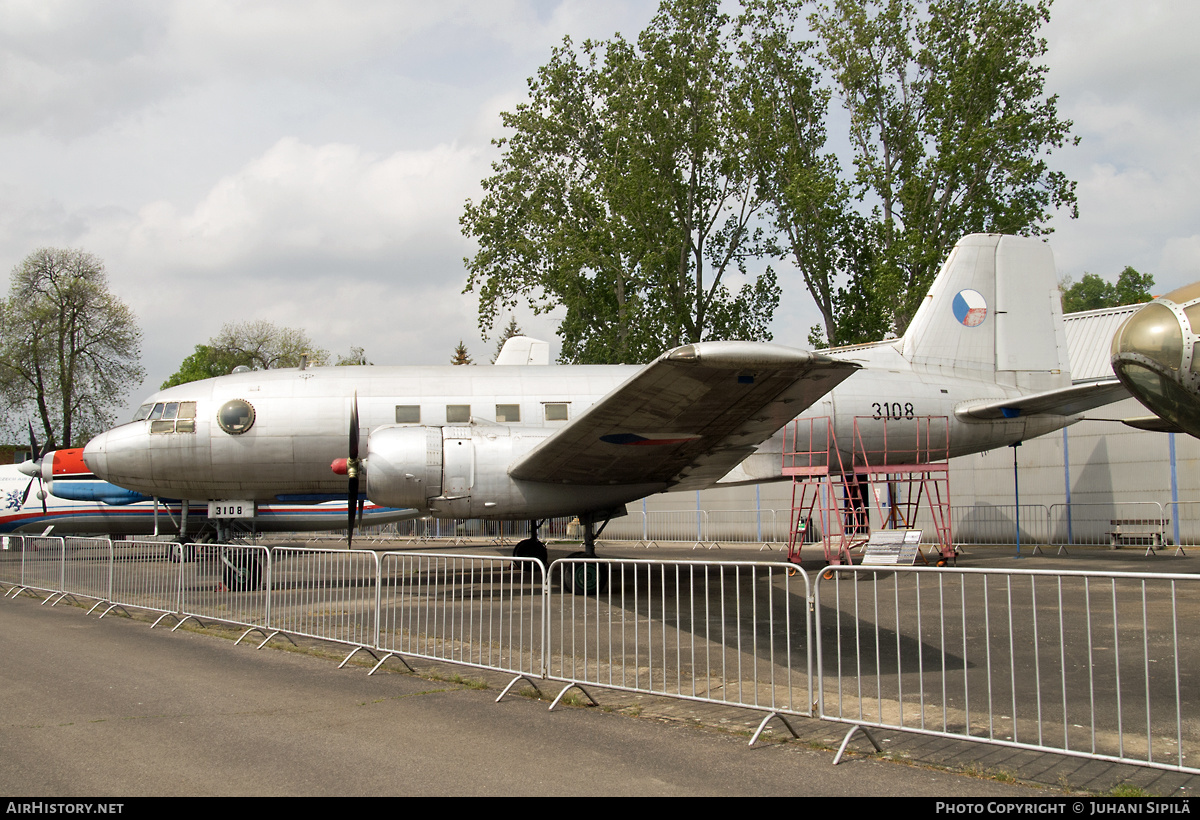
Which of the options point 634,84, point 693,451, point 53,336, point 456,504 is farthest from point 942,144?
point 53,336

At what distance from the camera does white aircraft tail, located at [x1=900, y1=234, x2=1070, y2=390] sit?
17.2m

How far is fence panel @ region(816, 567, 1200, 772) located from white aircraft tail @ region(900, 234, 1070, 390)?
7.61 meters

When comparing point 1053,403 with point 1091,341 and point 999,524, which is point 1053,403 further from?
point 1091,341

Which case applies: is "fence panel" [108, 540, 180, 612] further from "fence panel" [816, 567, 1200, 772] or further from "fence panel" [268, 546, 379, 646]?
"fence panel" [816, 567, 1200, 772]

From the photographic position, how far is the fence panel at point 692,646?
6180 millimetres

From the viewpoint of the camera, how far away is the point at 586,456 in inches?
471

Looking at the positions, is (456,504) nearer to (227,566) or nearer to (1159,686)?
(227,566)

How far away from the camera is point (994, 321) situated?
17344mm

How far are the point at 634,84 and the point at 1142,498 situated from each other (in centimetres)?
2320

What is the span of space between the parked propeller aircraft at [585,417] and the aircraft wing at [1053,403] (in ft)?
0.13

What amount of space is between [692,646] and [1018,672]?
3117 millimetres

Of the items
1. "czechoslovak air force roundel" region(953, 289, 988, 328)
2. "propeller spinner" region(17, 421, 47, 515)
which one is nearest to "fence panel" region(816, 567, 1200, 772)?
"czechoslovak air force roundel" region(953, 289, 988, 328)

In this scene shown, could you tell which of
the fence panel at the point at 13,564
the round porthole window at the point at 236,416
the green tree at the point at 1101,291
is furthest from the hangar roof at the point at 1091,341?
the green tree at the point at 1101,291

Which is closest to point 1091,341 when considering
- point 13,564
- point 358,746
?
point 358,746
